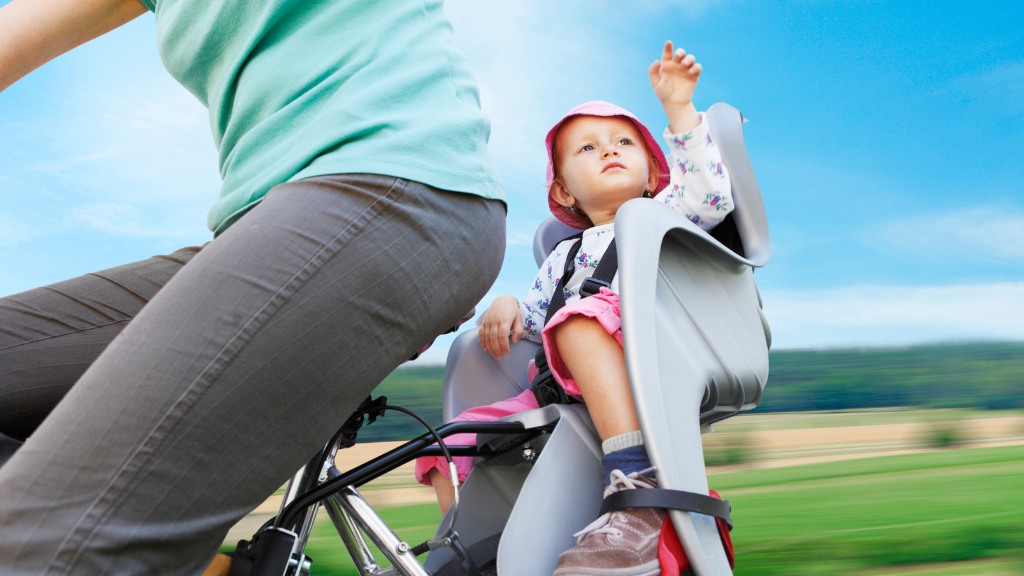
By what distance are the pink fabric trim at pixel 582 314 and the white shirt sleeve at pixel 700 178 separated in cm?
28

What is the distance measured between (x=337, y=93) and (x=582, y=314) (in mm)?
560

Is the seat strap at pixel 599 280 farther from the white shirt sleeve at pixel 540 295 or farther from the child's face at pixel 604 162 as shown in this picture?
the child's face at pixel 604 162

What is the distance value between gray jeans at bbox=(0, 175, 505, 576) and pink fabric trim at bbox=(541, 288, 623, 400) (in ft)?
1.25

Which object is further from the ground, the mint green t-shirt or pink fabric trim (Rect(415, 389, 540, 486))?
the mint green t-shirt

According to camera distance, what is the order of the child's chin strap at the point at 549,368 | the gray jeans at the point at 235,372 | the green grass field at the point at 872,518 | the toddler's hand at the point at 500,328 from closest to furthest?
the gray jeans at the point at 235,372 < the child's chin strap at the point at 549,368 < the toddler's hand at the point at 500,328 < the green grass field at the point at 872,518

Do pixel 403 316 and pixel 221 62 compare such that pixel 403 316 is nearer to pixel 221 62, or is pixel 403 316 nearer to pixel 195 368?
pixel 195 368

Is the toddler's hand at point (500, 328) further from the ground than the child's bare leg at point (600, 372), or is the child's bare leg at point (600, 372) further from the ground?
the toddler's hand at point (500, 328)

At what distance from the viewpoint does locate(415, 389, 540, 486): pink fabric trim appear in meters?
1.49

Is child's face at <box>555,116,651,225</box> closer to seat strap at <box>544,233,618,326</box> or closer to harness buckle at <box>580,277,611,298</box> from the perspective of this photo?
seat strap at <box>544,233,618,326</box>

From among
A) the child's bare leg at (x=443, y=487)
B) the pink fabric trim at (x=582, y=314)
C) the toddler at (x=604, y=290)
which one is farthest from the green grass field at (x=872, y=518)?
the pink fabric trim at (x=582, y=314)

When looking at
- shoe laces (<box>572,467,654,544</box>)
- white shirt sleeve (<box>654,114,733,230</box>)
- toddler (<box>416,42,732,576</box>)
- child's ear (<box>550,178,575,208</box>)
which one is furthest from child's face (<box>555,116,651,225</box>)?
shoe laces (<box>572,467,654,544</box>)

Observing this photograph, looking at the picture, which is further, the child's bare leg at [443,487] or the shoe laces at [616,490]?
the child's bare leg at [443,487]

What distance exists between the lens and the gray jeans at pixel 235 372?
73cm

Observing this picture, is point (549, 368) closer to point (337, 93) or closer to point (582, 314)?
point (582, 314)
